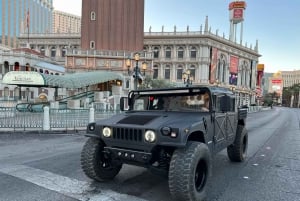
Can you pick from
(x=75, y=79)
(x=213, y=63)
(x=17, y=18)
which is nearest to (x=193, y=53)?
(x=213, y=63)

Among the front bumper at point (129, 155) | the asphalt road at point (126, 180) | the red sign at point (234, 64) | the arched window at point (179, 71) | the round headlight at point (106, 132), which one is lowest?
the asphalt road at point (126, 180)

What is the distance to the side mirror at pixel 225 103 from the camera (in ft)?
17.8

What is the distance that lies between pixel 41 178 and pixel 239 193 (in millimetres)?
4074

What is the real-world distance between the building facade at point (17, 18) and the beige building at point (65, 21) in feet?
109

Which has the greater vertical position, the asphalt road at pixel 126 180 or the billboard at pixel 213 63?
the billboard at pixel 213 63

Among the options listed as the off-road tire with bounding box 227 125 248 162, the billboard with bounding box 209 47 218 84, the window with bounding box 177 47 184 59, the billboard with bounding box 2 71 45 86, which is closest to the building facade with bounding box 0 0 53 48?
the window with bounding box 177 47 184 59

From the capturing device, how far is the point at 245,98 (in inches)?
3408

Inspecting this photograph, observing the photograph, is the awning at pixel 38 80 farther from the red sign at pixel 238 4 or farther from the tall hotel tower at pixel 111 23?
the red sign at pixel 238 4

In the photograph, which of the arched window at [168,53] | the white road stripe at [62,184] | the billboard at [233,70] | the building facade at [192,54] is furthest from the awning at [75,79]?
the billboard at [233,70]

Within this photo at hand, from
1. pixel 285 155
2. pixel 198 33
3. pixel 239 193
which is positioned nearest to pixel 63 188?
pixel 239 193

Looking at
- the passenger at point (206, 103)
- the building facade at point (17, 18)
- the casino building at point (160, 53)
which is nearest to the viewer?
the passenger at point (206, 103)

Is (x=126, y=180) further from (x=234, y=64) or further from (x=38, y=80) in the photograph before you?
(x=234, y=64)

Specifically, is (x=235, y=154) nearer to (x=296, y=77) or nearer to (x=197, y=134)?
(x=197, y=134)

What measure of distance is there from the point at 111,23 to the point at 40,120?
4269 cm
